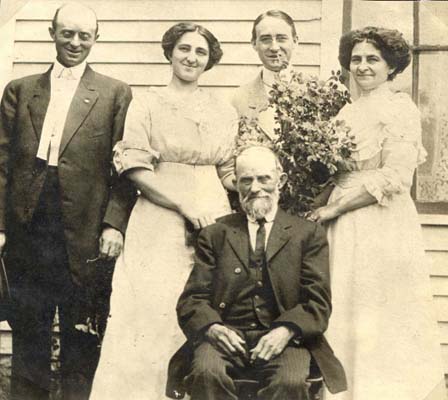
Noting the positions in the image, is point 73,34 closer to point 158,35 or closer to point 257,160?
Result: point 158,35

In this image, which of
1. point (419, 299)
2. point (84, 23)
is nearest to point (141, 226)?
point (84, 23)

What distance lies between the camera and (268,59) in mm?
4148

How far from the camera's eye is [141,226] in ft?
12.7

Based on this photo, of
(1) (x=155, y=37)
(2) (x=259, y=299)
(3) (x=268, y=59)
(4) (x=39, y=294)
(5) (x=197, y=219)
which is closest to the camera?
(2) (x=259, y=299)

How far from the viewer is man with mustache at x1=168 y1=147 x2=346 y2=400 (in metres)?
3.29

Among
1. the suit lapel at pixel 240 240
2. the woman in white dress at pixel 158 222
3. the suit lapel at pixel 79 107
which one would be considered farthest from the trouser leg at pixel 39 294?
the suit lapel at pixel 240 240

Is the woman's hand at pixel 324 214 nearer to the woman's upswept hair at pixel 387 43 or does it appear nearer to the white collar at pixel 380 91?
the white collar at pixel 380 91

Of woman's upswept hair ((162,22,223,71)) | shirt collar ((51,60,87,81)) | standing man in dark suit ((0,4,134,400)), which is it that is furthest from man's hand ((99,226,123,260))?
woman's upswept hair ((162,22,223,71))

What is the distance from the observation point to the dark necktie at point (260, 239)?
11.7 feet

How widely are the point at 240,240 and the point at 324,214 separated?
533 millimetres

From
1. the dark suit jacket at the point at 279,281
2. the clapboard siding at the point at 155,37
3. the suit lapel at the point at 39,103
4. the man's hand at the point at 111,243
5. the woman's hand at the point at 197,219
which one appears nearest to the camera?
the dark suit jacket at the point at 279,281

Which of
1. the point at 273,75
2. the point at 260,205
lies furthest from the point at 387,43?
the point at 260,205

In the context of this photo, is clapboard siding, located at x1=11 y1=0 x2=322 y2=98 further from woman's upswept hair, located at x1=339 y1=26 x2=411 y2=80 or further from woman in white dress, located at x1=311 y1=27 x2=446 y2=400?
woman in white dress, located at x1=311 y1=27 x2=446 y2=400

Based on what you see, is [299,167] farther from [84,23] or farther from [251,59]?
[84,23]
